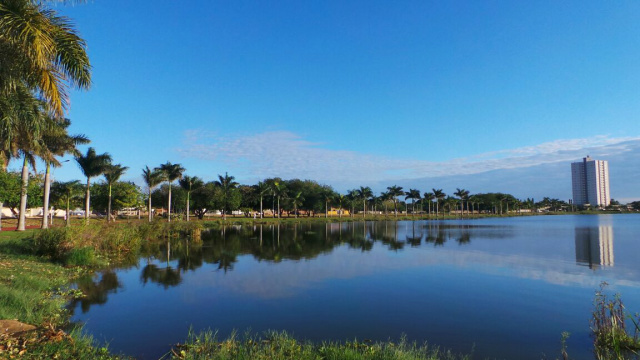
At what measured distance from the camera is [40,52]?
912 cm

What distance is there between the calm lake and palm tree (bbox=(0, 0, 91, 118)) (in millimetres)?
7178

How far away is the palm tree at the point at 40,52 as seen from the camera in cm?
920

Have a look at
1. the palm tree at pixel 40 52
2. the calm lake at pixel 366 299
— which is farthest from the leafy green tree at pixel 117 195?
the palm tree at pixel 40 52

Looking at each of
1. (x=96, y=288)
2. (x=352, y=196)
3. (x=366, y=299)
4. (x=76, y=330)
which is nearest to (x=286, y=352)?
(x=76, y=330)

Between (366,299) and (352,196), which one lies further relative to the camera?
(352,196)

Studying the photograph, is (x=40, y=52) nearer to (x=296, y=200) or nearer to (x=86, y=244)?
(x=86, y=244)

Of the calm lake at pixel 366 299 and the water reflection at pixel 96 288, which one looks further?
the water reflection at pixel 96 288

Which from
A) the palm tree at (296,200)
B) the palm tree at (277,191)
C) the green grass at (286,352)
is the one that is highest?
the palm tree at (277,191)

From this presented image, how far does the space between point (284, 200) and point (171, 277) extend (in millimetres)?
70793

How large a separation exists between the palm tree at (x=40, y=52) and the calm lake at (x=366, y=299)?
7178mm

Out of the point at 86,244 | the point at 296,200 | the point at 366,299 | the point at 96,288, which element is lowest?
the point at 366,299

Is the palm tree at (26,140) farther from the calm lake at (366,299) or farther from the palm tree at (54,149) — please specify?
the calm lake at (366,299)

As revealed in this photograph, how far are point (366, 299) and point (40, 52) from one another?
1289 cm

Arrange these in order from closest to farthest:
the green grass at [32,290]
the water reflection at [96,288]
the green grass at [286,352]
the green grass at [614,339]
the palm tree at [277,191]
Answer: the green grass at [286,352], the green grass at [614,339], the green grass at [32,290], the water reflection at [96,288], the palm tree at [277,191]
